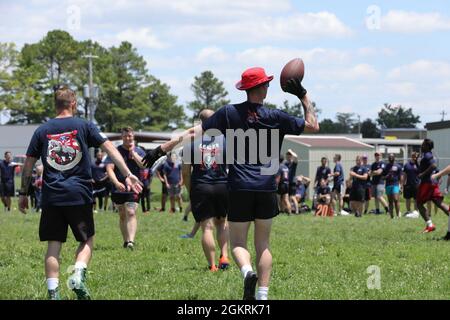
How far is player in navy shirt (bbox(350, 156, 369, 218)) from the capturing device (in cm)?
2275

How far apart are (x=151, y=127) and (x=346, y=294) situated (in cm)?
7752

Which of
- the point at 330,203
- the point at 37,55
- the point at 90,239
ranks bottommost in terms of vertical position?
the point at 330,203

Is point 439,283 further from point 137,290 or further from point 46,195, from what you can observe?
point 46,195

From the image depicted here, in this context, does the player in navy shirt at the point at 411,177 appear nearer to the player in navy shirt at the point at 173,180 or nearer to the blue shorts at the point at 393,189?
the blue shorts at the point at 393,189

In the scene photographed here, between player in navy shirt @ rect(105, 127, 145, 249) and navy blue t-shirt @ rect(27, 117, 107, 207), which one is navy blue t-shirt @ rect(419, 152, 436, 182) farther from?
navy blue t-shirt @ rect(27, 117, 107, 207)

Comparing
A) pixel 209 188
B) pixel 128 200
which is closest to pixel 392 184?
pixel 128 200

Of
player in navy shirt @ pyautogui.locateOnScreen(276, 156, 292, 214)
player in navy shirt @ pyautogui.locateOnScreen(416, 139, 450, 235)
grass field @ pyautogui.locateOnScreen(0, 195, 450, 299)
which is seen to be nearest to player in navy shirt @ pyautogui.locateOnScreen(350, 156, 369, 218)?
player in navy shirt @ pyautogui.locateOnScreen(276, 156, 292, 214)

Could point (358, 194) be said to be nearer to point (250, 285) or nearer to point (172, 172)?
point (172, 172)

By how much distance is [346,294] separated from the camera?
23.0ft

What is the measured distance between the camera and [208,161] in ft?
29.7

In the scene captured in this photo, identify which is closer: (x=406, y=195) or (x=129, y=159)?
(x=129, y=159)
